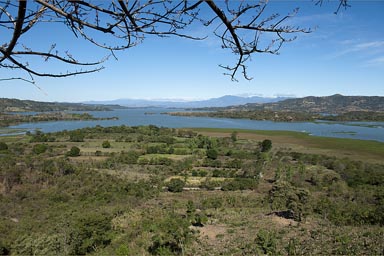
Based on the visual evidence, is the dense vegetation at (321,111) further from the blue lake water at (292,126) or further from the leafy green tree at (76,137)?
the leafy green tree at (76,137)

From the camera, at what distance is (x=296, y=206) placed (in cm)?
1393

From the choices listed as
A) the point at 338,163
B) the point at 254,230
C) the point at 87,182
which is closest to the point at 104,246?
the point at 254,230

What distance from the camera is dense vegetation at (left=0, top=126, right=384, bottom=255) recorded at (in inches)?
422

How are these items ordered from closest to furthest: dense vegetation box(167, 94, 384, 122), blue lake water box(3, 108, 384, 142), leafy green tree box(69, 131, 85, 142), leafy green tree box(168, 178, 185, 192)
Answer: leafy green tree box(168, 178, 185, 192)
leafy green tree box(69, 131, 85, 142)
blue lake water box(3, 108, 384, 142)
dense vegetation box(167, 94, 384, 122)

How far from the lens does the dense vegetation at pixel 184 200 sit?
35.1 feet

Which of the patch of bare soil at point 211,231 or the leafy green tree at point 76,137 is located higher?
the patch of bare soil at point 211,231

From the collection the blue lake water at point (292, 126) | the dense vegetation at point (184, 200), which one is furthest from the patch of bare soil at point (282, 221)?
the blue lake water at point (292, 126)

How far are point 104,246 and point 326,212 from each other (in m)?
11.3

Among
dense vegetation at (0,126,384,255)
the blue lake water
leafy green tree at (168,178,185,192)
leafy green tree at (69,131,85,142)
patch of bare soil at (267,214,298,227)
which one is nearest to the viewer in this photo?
dense vegetation at (0,126,384,255)

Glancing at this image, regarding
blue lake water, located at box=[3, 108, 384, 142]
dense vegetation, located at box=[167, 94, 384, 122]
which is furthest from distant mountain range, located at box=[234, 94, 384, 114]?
blue lake water, located at box=[3, 108, 384, 142]

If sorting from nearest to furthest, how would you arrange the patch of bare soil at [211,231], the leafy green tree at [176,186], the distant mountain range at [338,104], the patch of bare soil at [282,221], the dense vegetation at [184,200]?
the dense vegetation at [184,200], the patch of bare soil at [211,231], the patch of bare soil at [282,221], the leafy green tree at [176,186], the distant mountain range at [338,104]

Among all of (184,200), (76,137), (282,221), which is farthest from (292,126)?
(282,221)

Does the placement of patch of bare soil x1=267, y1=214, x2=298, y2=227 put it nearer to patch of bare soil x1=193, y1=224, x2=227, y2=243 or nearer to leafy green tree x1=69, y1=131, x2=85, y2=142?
patch of bare soil x1=193, y1=224, x2=227, y2=243

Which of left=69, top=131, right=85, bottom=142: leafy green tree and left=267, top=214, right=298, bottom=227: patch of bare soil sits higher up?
left=267, top=214, right=298, bottom=227: patch of bare soil
